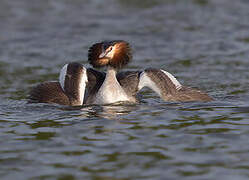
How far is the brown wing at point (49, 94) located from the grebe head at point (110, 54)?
80 cm

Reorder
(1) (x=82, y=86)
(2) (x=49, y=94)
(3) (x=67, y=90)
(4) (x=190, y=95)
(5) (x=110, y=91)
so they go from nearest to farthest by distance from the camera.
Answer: (5) (x=110, y=91) → (1) (x=82, y=86) → (3) (x=67, y=90) → (2) (x=49, y=94) → (4) (x=190, y=95)

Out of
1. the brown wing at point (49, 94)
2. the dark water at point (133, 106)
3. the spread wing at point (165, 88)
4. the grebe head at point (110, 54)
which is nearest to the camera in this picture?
the dark water at point (133, 106)

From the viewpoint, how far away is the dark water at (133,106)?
7391 mm

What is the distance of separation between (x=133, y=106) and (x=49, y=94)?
60.8 inches

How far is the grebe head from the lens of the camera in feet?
34.4

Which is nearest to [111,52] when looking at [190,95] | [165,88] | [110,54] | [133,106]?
[110,54]

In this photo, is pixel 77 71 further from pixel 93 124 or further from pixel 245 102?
pixel 245 102

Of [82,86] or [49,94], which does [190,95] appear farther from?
[49,94]

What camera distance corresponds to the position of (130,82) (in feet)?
36.5

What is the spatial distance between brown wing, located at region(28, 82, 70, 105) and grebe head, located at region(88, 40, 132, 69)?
2.62ft

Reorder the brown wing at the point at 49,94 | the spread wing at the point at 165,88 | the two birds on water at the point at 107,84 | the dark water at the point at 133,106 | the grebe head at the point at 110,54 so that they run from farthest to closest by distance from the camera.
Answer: the spread wing at the point at 165,88
the brown wing at the point at 49,94
the two birds on water at the point at 107,84
the grebe head at the point at 110,54
the dark water at the point at 133,106

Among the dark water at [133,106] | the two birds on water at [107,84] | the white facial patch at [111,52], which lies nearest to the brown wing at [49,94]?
the two birds on water at [107,84]

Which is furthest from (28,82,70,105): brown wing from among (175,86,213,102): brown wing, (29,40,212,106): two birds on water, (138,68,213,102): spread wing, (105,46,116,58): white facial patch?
(175,86,213,102): brown wing

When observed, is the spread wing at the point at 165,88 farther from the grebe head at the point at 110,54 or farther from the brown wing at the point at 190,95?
the grebe head at the point at 110,54
